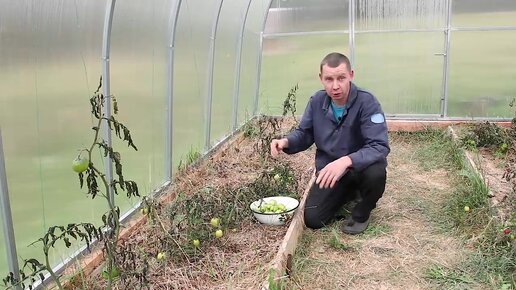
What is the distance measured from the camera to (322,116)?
384 cm

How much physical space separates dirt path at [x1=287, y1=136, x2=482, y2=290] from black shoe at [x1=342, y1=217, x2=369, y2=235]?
Answer: 39 millimetres

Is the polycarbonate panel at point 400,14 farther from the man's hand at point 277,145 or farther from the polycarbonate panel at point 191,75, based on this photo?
the man's hand at point 277,145

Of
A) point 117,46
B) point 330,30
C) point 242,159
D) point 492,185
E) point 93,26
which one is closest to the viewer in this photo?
point 93,26

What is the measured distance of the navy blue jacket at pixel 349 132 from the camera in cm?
350

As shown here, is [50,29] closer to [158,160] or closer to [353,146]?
[158,160]

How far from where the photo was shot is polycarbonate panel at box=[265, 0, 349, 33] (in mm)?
7477

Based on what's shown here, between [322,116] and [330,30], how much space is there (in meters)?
4.02

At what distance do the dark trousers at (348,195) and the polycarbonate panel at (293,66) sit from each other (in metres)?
3.97

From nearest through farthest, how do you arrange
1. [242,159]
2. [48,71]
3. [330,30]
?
[48,71]
[242,159]
[330,30]

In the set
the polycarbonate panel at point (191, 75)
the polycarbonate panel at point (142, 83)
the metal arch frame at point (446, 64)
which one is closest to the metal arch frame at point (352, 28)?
the metal arch frame at point (446, 64)

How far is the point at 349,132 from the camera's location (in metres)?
3.74

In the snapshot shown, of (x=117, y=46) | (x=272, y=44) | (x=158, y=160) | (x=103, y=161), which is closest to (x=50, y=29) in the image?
(x=117, y=46)

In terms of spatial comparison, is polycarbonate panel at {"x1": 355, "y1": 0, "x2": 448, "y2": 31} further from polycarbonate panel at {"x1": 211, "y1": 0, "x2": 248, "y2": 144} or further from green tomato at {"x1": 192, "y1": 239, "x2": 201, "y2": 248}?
green tomato at {"x1": 192, "y1": 239, "x2": 201, "y2": 248}

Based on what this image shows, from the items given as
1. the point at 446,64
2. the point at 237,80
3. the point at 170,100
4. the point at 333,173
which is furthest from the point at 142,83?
the point at 446,64
